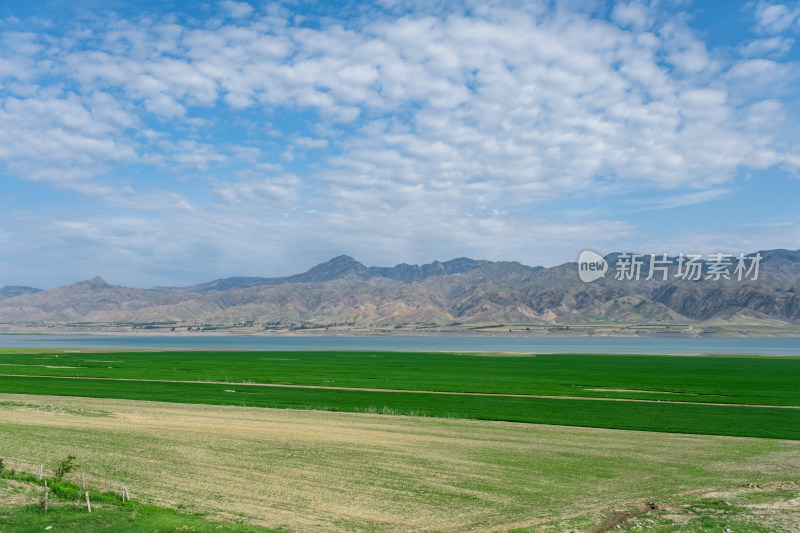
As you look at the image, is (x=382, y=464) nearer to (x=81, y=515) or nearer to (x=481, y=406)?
(x=81, y=515)

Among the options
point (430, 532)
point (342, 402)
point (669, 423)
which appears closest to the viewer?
point (430, 532)

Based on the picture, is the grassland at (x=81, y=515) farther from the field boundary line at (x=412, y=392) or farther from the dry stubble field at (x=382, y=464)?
the field boundary line at (x=412, y=392)

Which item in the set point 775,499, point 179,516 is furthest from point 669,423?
point 179,516

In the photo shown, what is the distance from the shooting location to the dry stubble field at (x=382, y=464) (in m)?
17.5

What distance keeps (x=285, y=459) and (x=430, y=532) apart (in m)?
9.96

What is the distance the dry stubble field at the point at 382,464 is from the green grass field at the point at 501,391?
5119mm

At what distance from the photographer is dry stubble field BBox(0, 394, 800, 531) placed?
17500mm

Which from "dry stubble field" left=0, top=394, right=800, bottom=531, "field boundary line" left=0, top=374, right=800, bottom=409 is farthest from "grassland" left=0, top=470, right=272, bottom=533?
"field boundary line" left=0, top=374, right=800, bottom=409

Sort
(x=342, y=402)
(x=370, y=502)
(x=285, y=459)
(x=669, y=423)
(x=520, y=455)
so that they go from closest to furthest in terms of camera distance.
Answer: (x=370, y=502) < (x=285, y=459) < (x=520, y=455) < (x=669, y=423) < (x=342, y=402)

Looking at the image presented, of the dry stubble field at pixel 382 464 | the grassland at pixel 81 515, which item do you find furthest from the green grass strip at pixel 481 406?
the grassland at pixel 81 515

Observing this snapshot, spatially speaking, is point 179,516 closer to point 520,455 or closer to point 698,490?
point 520,455

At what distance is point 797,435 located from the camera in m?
31.1

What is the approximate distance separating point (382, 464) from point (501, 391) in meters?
33.2

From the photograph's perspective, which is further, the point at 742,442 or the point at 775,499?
the point at 742,442
